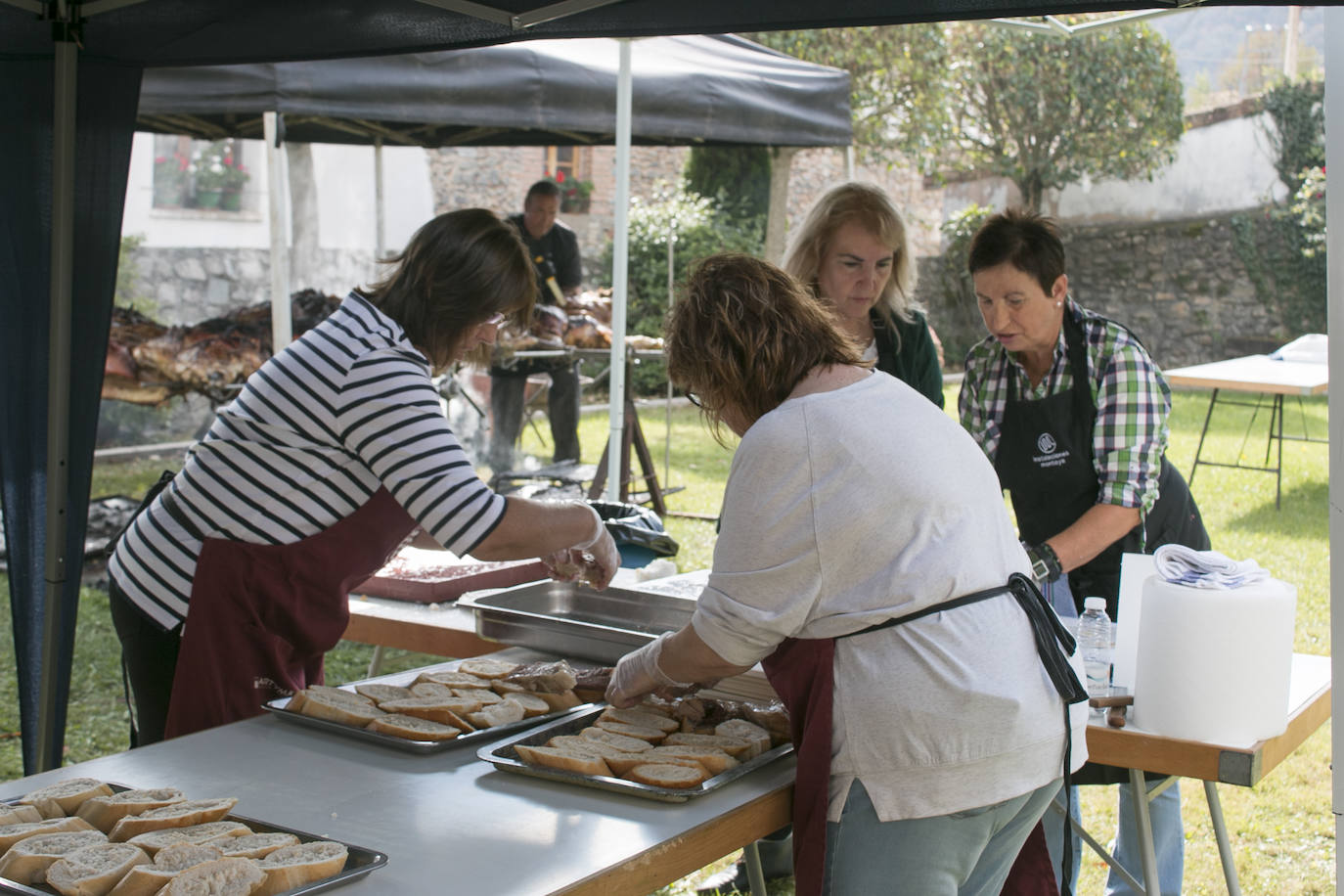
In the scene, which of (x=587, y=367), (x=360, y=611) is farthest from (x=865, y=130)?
(x=360, y=611)

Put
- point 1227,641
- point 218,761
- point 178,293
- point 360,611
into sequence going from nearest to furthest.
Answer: point 218,761
point 1227,641
point 360,611
point 178,293

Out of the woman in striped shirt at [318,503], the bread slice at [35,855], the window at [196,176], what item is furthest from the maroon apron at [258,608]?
the window at [196,176]

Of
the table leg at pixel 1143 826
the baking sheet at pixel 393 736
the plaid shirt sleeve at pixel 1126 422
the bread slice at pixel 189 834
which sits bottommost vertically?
the table leg at pixel 1143 826

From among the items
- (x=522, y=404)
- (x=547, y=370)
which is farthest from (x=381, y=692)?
(x=522, y=404)

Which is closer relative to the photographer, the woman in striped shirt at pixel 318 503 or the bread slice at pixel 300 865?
the bread slice at pixel 300 865

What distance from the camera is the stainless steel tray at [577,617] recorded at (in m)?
2.41

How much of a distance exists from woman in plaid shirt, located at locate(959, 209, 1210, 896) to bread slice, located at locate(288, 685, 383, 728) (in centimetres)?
130

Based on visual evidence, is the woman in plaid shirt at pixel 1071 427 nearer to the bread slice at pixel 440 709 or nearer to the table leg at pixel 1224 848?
the table leg at pixel 1224 848

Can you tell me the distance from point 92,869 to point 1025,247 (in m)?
2.07

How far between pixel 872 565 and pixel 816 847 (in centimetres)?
41

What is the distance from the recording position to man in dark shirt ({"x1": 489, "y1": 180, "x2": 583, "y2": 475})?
26.0 feet

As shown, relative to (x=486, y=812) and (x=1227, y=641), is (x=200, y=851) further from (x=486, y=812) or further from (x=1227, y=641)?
(x=1227, y=641)

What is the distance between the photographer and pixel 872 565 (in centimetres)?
166

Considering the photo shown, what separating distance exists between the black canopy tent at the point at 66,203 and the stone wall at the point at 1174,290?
1315 cm
